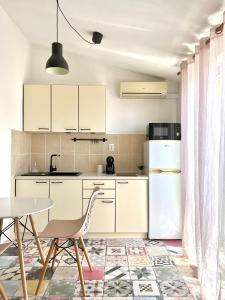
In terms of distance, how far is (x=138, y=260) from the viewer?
2785 mm

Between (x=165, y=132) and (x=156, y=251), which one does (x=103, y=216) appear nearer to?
(x=156, y=251)

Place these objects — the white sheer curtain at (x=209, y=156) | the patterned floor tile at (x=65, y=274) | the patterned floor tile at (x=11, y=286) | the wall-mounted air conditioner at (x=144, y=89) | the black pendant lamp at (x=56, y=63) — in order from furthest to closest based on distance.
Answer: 1. the wall-mounted air conditioner at (x=144, y=89)
2. the patterned floor tile at (x=65, y=274)
3. the black pendant lamp at (x=56, y=63)
4. the patterned floor tile at (x=11, y=286)
5. the white sheer curtain at (x=209, y=156)

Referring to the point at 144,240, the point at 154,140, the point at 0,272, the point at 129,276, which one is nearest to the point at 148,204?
the point at 144,240

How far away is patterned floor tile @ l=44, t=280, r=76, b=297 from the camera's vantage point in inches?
84.4

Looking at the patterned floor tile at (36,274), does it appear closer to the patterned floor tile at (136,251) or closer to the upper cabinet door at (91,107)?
the patterned floor tile at (136,251)

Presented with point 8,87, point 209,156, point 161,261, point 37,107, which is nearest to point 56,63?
point 8,87

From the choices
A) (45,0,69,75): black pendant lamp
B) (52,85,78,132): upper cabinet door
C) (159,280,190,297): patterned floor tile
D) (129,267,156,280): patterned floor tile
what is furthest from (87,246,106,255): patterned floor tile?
(45,0,69,75): black pendant lamp

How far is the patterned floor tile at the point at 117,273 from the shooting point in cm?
241

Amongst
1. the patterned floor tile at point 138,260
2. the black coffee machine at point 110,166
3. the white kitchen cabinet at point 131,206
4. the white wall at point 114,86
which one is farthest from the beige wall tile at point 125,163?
the patterned floor tile at point 138,260

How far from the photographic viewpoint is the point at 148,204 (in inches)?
133

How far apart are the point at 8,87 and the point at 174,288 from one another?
9.34 feet

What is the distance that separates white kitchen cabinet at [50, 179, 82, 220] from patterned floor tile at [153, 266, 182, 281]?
4.28ft

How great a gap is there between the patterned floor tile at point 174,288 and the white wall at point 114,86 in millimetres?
2261

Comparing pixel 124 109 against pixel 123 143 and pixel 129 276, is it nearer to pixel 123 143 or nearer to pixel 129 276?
pixel 123 143
